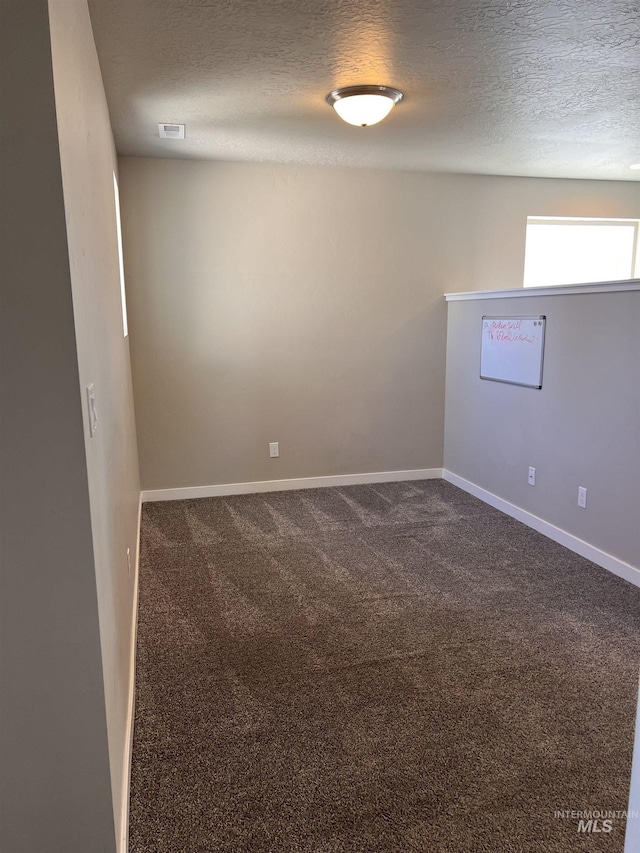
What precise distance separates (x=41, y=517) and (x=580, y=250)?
16.2ft

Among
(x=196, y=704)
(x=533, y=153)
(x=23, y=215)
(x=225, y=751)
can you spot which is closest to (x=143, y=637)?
(x=196, y=704)

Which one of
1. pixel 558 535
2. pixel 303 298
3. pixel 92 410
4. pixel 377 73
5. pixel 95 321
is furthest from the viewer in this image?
pixel 303 298

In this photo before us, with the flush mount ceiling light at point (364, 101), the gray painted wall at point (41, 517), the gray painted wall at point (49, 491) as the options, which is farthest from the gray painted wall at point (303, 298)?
the gray painted wall at point (41, 517)

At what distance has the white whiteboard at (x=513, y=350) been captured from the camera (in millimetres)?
3668

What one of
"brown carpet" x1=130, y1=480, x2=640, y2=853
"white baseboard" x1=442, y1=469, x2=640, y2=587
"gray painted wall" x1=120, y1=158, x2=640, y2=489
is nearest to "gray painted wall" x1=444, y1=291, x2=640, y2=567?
"white baseboard" x1=442, y1=469, x2=640, y2=587

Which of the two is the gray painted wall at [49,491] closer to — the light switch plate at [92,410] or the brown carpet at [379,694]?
the light switch plate at [92,410]

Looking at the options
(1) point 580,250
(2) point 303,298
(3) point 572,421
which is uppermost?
(1) point 580,250

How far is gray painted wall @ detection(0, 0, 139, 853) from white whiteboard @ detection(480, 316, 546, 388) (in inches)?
114

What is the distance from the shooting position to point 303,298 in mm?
4426

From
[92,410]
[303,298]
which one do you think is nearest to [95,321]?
[92,410]

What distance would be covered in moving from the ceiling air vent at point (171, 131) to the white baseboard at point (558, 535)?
9.99 feet

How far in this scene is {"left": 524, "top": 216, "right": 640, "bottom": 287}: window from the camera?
488 cm

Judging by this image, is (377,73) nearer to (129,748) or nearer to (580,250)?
(129,748)

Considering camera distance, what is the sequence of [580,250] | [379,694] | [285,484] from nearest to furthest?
[379,694] < [285,484] < [580,250]
